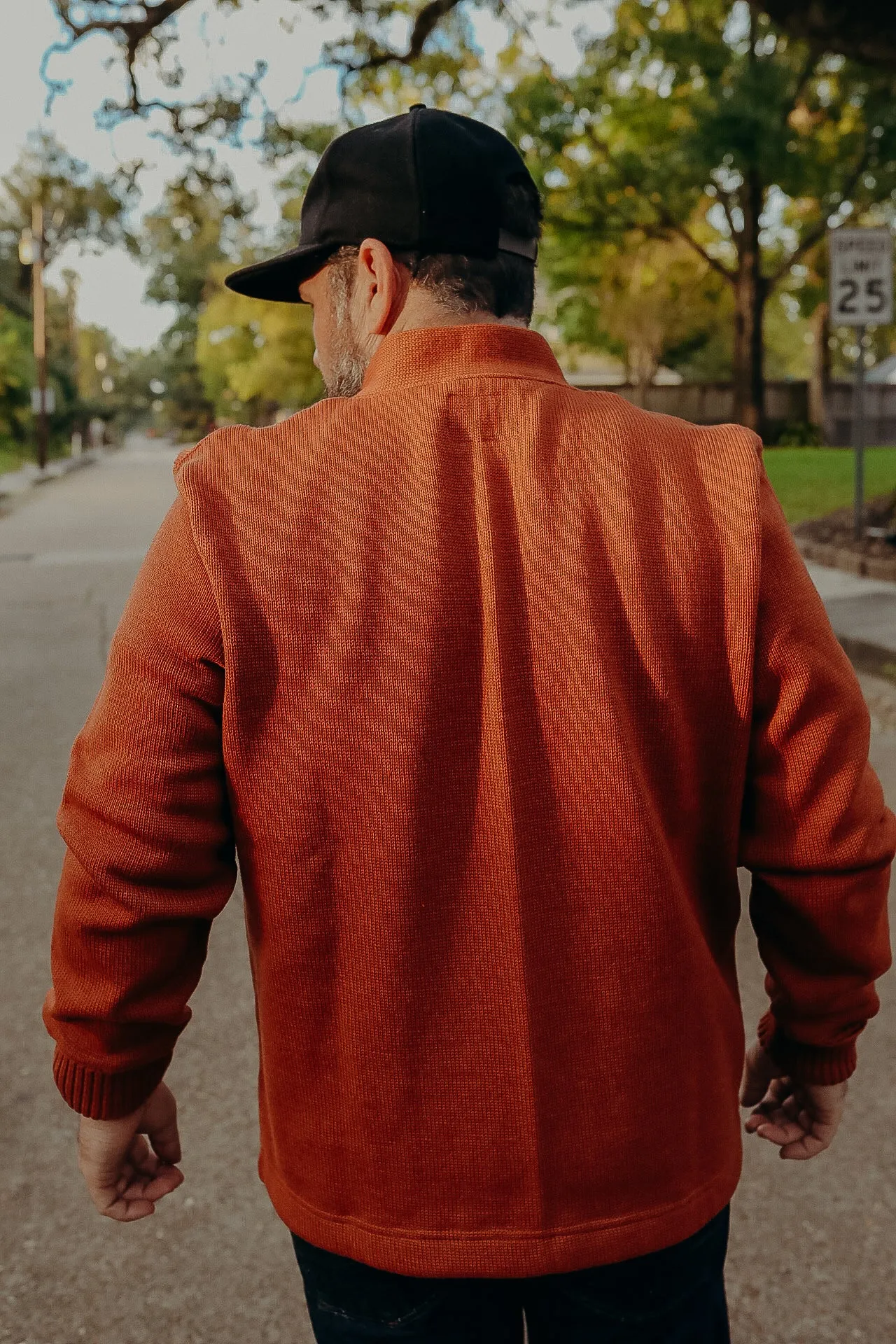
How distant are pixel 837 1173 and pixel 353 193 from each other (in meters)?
2.37

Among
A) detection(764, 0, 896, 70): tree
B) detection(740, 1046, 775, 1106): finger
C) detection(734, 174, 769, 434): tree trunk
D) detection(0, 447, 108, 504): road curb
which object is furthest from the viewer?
detection(0, 447, 108, 504): road curb

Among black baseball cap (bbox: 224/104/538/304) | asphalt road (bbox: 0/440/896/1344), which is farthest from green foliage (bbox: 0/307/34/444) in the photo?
black baseball cap (bbox: 224/104/538/304)

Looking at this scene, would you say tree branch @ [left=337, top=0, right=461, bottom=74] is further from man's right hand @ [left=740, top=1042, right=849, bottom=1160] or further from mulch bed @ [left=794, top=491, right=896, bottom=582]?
man's right hand @ [left=740, top=1042, right=849, bottom=1160]

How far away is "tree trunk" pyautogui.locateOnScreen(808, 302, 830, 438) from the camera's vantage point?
3481 centimetres

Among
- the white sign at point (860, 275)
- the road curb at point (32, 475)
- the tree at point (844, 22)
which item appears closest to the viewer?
the tree at point (844, 22)

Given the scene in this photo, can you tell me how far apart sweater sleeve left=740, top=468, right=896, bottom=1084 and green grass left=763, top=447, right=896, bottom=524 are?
10998 mm

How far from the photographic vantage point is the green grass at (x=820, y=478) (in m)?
16.4

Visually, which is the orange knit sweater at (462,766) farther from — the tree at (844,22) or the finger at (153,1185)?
the tree at (844,22)

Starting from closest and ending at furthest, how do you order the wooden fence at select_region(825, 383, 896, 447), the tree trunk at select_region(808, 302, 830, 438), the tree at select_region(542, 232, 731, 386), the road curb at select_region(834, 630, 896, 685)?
the road curb at select_region(834, 630, 896, 685) → the tree at select_region(542, 232, 731, 386) → the tree trunk at select_region(808, 302, 830, 438) → the wooden fence at select_region(825, 383, 896, 447)

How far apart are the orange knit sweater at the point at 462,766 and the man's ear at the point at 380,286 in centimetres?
7

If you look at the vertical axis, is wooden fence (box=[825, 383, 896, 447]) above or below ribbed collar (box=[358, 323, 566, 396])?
below

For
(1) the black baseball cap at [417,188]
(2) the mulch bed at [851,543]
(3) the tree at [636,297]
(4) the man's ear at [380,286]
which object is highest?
(3) the tree at [636,297]

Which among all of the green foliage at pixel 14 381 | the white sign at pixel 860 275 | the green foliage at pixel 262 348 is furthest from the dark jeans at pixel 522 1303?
the green foliage at pixel 14 381

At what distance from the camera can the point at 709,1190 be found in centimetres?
142
